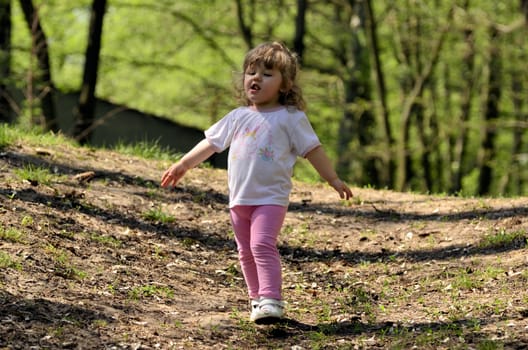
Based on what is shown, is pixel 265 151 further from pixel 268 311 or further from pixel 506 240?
pixel 506 240

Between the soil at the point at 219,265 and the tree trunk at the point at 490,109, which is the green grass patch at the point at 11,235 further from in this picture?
the tree trunk at the point at 490,109

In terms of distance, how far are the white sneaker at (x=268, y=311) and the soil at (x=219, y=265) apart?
6 centimetres

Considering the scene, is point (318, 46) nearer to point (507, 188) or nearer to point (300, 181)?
point (507, 188)

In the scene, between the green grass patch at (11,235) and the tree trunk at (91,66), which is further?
the tree trunk at (91,66)

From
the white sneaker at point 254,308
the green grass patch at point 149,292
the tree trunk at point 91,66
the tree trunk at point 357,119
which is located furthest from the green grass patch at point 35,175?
the tree trunk at point 357,119

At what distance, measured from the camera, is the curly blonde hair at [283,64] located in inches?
238

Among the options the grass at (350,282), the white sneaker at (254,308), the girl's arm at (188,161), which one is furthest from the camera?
the girl's arm at (188,161)

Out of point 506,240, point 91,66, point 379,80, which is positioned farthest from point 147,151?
point 379,80

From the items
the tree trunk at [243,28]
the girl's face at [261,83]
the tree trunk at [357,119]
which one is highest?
the tree trunk at [243,28]

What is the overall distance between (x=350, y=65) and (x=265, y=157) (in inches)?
730

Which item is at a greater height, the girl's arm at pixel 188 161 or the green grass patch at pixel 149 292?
the girl's arm at pixel 188 161

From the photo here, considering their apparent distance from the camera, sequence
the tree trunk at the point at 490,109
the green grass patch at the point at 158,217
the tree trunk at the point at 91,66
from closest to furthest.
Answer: the green grass patch at the point at 158,217 → the tree trunk at the point at 91,66 → the tree trunk at the point at 490,109

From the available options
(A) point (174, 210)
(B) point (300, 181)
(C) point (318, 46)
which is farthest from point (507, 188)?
(A) point (174, 210)

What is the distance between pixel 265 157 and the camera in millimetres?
5918
